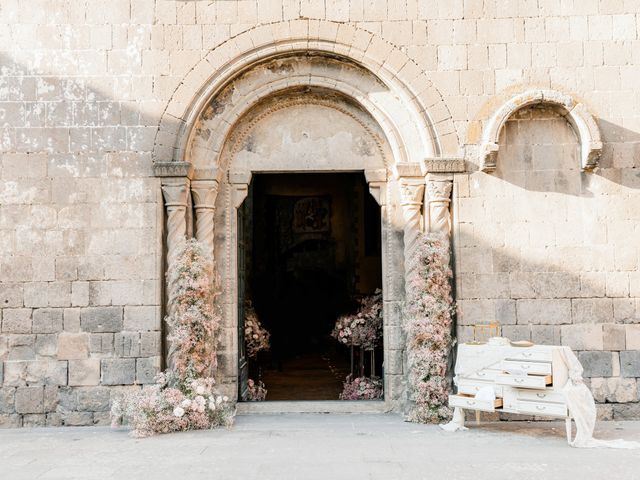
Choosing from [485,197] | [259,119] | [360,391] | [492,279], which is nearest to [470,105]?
[485,197]

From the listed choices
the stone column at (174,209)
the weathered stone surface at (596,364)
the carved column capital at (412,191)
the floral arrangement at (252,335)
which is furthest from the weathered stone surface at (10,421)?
the weathered stone surface at (596,364)

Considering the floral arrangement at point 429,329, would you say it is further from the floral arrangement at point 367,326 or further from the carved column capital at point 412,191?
the floral arrangement at point 367,326

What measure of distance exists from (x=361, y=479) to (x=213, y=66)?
4.27 metres

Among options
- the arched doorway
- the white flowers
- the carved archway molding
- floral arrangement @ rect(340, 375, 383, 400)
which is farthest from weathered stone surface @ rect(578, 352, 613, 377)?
the white flowers

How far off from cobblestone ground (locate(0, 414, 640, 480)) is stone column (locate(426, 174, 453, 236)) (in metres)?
1.97

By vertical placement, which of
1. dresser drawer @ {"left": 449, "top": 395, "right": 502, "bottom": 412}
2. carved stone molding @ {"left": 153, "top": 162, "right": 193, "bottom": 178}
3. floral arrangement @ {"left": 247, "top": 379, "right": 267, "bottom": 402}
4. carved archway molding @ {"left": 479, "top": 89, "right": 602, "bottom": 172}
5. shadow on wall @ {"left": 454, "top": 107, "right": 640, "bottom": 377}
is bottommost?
floral arrangement @ {"left": 247, "top": 379, "right": 267, "bottom": 402}

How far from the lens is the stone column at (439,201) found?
6.14 meters

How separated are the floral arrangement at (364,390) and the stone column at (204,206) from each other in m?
2.31

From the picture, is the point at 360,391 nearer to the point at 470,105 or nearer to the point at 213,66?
the point at 470,105

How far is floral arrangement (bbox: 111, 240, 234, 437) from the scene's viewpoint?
216 inches

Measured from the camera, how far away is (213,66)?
622cm

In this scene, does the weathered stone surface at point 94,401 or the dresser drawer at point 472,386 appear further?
the weathered stone surface at point 94,401

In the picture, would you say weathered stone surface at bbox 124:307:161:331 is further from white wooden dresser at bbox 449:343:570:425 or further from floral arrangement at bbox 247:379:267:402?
white wooden dresser at bbox 449:343:570:425

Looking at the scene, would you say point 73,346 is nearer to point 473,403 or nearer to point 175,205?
point 175,205
